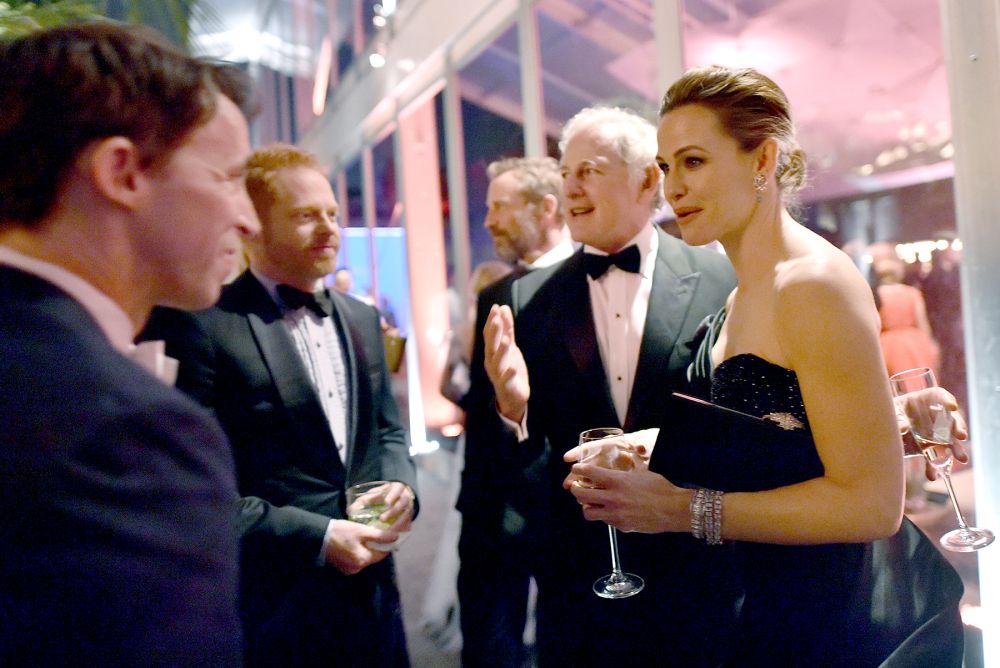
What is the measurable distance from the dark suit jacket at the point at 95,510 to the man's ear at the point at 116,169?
0.16 m

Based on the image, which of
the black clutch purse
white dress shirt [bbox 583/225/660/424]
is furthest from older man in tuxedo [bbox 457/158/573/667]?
the black clutch purse

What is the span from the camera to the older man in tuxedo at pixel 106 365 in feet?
1.85

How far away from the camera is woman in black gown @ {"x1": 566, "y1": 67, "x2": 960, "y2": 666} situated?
114 cm

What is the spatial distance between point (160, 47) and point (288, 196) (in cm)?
116

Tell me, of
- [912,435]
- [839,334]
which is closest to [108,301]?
[839,334]

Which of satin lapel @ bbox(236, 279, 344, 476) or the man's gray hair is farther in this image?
the man's gray hair

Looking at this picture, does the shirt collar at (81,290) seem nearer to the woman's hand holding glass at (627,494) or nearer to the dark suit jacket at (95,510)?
the dark suit jacket at (95,510)

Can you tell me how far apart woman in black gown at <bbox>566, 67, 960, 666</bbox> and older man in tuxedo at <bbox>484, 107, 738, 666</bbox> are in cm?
25

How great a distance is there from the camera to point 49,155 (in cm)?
71

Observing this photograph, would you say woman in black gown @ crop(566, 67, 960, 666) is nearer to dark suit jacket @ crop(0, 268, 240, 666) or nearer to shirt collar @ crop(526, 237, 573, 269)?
dark suit jacket @ crop(0, 268, 240, 666)

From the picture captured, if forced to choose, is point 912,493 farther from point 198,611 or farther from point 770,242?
point 198,611

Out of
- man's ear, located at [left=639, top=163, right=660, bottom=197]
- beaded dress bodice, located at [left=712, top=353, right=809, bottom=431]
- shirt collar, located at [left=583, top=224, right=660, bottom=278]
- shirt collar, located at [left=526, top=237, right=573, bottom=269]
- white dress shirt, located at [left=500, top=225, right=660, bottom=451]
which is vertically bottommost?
beaded dress bodice, located at [left=712, top=353, right=809, bottom=431]

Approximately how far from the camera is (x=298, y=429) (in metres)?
1.72

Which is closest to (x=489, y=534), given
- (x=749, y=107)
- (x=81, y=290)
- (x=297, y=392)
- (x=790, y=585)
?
(x=297, y=392)
